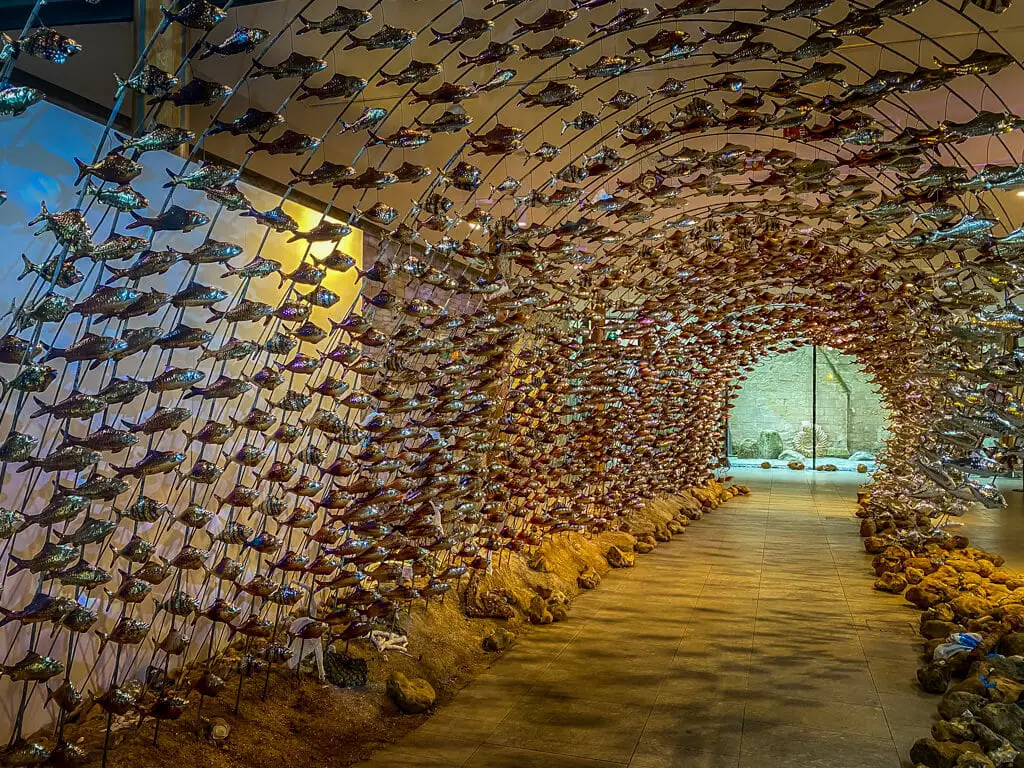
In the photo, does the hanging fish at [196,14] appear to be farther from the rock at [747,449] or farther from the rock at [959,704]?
the rock at [747,449]

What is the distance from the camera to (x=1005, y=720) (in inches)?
191

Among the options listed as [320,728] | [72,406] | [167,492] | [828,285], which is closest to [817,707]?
[320,728]

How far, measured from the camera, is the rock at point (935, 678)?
5961mm

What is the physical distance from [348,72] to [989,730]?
21.8 ft

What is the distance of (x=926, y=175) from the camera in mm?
5668

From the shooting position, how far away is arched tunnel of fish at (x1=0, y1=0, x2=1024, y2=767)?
13.8ft

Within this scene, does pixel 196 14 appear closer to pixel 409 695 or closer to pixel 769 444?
pixel 409 695

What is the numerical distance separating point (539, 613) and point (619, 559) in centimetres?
299

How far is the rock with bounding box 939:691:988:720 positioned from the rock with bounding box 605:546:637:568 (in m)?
5.49

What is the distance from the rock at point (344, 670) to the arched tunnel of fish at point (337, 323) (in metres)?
0.03

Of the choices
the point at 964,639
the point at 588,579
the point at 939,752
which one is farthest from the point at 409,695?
the point at 964,639

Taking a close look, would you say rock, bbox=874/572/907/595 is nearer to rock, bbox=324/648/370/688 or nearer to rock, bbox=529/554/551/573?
rock, bbox=529/554/551/573

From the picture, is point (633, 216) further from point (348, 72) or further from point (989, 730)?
point (989, 730)

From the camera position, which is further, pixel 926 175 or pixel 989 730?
pixel 926 175
